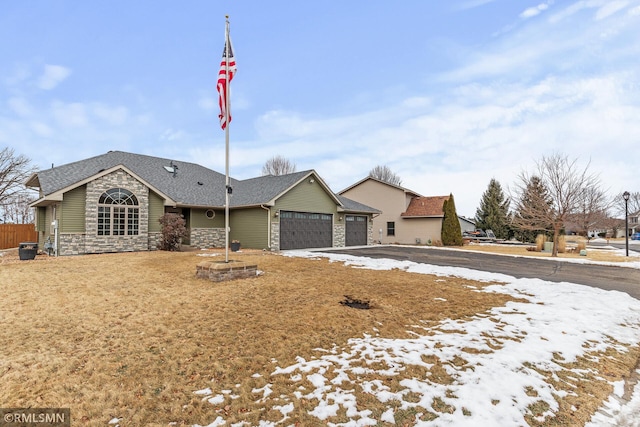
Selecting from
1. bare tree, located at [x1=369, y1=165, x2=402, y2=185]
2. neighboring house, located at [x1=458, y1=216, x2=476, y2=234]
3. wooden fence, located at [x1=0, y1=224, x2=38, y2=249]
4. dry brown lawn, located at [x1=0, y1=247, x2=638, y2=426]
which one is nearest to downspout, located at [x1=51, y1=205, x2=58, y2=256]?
dry brown lawn, located at [x1=0, y1=247, x2=638, y2=426]

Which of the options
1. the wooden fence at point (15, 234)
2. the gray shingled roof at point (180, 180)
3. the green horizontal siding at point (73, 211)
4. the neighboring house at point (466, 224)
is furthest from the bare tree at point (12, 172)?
the neighboring house at point (466, 224)

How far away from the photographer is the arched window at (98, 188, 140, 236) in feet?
49.3

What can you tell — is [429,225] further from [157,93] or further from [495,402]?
[495,402]

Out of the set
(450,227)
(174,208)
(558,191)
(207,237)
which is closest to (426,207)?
(450,227)

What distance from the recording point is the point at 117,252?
15.3m

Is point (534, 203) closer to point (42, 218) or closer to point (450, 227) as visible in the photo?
point (450, 227)

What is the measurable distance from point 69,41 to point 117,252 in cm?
1006

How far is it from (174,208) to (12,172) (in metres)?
20.8

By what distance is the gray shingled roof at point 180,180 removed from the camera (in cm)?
1647

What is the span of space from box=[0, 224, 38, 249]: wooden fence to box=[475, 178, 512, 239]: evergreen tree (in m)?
42.2

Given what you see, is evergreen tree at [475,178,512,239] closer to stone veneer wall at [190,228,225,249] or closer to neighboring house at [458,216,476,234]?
neighboring house at [458,216,476,234]

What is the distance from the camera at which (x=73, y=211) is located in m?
14.4

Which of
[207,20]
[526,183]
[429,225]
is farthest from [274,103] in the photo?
[526,183]

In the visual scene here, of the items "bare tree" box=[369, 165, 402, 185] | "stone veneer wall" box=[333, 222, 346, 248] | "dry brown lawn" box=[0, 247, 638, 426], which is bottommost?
"dry brown lawn" box=[0, 247, 638, 426]
